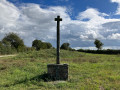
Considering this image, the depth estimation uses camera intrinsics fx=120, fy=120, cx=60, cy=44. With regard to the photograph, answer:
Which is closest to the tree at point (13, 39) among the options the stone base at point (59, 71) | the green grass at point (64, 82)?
the green grass at point (64, 82)

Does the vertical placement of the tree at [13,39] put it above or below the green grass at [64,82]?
above

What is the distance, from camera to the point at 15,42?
49.2 meters

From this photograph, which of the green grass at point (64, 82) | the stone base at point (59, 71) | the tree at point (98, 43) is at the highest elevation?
the tree at point (98, 43)

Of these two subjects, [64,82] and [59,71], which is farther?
[59,71]

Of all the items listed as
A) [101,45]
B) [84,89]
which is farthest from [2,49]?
[101,45]

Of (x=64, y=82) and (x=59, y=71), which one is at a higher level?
(x=59, y=71)

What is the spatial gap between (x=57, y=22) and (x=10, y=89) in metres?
4.04

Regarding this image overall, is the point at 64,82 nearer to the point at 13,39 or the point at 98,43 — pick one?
the point at 13,39

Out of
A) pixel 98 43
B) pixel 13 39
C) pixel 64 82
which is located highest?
pixel 13 39

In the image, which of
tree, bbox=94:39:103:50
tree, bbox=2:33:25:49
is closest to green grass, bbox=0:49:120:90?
tree, bbox=2:33:25:49

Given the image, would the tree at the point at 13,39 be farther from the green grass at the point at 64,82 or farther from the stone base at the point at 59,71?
the stone base at the point at 59,71

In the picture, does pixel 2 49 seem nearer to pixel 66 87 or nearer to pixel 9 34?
pixel 9 34

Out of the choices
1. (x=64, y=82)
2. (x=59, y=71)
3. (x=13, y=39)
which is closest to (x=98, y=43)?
(x=13, y=39)

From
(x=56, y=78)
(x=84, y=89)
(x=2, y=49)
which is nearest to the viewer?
(x=84, y=89)
